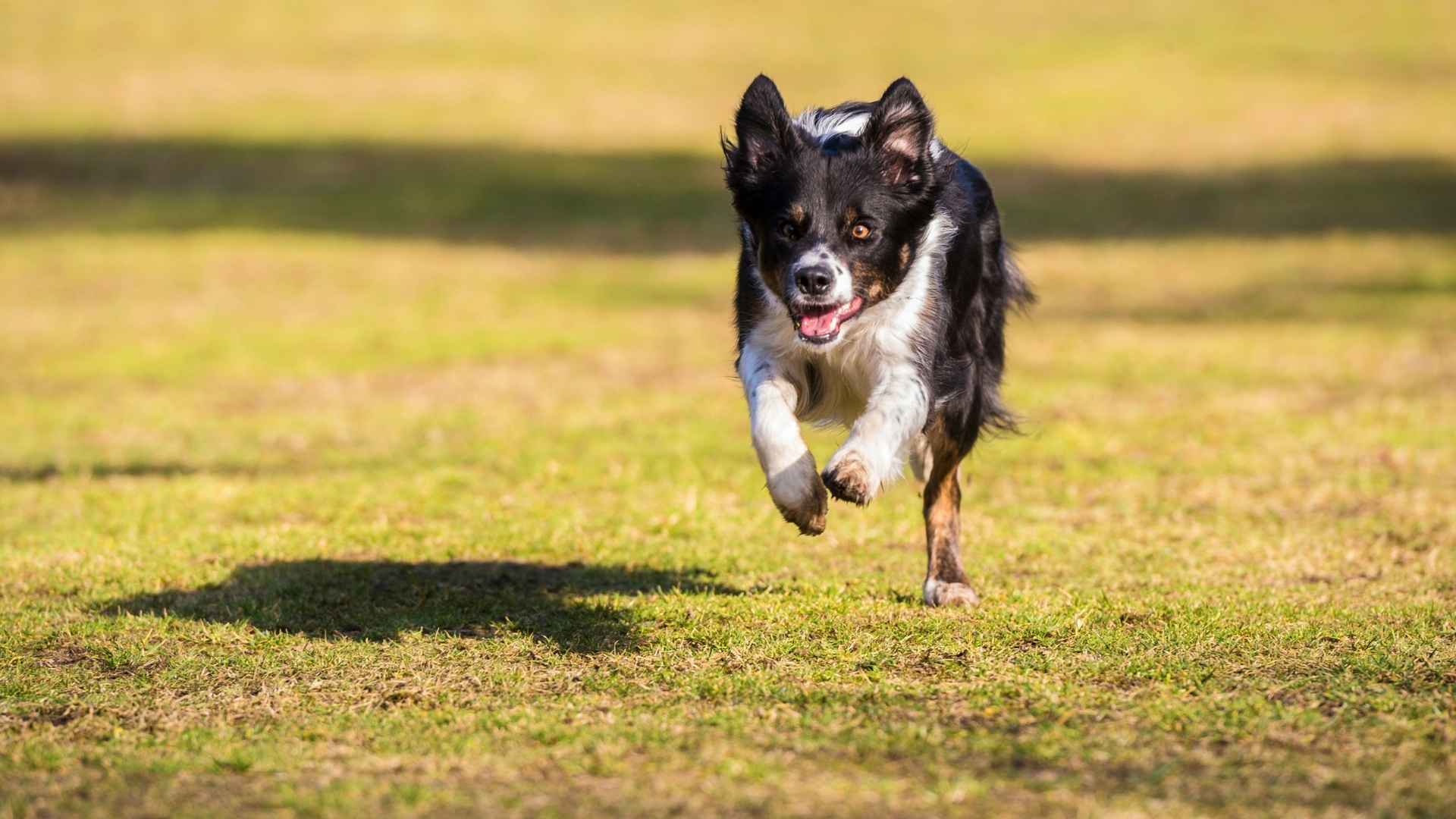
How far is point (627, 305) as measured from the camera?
21.0 meters

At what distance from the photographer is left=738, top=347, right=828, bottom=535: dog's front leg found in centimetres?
672

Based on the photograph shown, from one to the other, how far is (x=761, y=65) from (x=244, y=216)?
18866 mm

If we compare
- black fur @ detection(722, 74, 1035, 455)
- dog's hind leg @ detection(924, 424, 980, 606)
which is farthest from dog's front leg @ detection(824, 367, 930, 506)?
dog's hind leg @ detection(924, 424, 980, 606)

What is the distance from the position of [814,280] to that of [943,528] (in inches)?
63.8

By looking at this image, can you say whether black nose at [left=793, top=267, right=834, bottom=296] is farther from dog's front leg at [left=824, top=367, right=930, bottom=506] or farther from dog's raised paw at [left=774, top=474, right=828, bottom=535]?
dog's raised paw at [left=774, top=474, right=828, bottom=535]

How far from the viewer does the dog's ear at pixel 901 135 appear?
7.21 metres

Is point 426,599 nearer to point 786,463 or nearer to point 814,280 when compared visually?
point 786,463

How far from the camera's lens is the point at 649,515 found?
397 inches

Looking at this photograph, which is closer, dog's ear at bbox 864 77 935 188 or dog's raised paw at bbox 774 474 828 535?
dog's raised paw at bbox 774 474 828 535

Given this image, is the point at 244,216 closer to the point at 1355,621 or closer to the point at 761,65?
the point at 761,65

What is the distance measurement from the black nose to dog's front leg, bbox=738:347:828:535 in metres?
0.52

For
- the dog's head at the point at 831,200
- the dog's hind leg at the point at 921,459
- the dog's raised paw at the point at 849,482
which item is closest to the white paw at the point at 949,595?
the dog's hind leg at the point at 921,459

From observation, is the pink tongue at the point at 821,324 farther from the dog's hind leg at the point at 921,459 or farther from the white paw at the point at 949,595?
the white paw at the point at 949,595

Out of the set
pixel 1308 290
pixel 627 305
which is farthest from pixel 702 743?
pixel 1308 290
